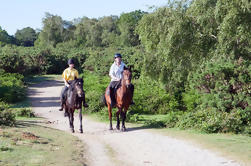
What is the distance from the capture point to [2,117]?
12.1 meters

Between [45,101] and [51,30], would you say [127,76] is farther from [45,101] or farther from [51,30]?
[51,30]

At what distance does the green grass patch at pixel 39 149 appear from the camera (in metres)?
7.40

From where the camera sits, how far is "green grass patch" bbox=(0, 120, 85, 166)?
7398 mm

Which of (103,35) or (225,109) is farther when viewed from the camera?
(103,35)

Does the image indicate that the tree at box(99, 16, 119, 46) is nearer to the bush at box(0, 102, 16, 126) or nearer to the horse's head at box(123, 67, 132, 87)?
the bush at box(0, 102, 16, 126)

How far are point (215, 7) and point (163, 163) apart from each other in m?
11.3

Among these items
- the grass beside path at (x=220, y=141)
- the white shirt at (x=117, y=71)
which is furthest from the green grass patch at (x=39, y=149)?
the grass beside path at (x=220, y=141)

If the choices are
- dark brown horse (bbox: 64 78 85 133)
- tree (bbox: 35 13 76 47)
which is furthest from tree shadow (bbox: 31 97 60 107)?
tree (bbox: 35 13 76 47)

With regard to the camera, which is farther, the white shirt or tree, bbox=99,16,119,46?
tree, bbox=99,16,119,46

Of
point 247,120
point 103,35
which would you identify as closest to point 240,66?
point 247,120

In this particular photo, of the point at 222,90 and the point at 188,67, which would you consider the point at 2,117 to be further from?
the point at 188,67

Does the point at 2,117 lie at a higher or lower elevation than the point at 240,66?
lower

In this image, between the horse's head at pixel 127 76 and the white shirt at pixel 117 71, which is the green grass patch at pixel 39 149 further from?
the white shirt at pixel 117 71

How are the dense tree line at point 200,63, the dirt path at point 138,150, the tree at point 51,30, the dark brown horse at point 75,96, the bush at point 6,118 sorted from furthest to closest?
the tree at point 51,30, the dark brown horse at point 75,96, the bush at point 6,118, the dense tree line at point 200,63, the dirt path at point 138,150
